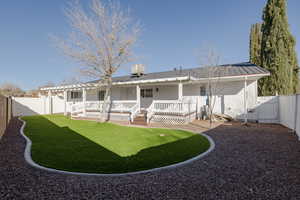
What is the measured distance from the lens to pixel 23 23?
13.8 meters

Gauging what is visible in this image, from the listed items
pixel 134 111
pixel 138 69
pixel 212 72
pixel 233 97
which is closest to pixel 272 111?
pixel 233 97

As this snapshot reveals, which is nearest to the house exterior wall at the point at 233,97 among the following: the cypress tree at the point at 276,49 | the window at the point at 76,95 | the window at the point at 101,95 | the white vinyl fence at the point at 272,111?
the white vinyl fence at the point at 272,111

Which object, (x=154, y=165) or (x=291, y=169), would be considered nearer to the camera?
(x=291, y=169)

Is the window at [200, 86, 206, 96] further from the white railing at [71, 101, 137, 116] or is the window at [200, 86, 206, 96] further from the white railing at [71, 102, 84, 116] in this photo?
the white railing at [71, 102, 84, 116]

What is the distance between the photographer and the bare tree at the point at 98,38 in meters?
10.1

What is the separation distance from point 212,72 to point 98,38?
8.73m

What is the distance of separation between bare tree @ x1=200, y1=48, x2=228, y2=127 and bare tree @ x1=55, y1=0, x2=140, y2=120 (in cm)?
592

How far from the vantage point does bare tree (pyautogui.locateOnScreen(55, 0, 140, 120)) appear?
397 inches

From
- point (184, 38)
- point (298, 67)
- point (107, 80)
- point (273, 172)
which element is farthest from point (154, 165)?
point (298, 67)

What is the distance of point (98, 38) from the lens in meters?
10.3

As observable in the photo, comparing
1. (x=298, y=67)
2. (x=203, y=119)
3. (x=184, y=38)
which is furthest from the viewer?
(x=184, y=38)

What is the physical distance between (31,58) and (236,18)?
25.8 metres

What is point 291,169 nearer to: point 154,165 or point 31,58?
point 154,165

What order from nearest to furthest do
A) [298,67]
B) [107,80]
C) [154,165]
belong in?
[154,165], [107,80], [298,67]
